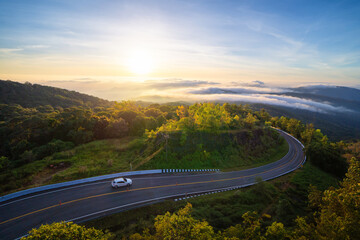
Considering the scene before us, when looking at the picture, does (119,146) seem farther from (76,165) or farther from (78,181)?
(78,181)

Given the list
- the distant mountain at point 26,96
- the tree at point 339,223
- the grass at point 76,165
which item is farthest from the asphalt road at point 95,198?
the distant mountain at point 26,96

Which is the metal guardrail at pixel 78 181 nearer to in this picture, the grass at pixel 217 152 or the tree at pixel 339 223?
the grass at pixel 217 152

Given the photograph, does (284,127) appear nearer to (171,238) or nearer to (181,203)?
(181,203)

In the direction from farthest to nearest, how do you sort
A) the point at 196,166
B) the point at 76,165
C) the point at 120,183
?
the point at 196,166
the point at 76,165
the point at 120,183

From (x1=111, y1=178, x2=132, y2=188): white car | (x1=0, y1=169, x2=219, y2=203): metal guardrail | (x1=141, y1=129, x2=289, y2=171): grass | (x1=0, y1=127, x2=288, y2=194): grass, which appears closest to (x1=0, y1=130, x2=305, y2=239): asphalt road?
(x1=111, y1=178, x2=132, y2=188): white car

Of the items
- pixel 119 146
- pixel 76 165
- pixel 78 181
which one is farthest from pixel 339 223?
pixel 119 146

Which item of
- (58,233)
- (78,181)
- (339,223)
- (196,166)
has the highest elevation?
(58,233)

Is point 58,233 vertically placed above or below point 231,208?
above
